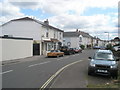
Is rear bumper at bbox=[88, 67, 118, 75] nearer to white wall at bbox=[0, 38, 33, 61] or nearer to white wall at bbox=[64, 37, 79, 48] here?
white wall at bbox=[0, 38, 33, 61]

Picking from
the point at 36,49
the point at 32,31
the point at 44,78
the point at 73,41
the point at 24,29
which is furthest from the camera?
the point at 73,41

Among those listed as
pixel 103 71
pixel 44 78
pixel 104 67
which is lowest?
pixel 44 78

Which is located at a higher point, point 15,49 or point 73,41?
point 73,41

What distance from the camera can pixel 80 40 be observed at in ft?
254

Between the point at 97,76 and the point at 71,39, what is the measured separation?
64.6 metres

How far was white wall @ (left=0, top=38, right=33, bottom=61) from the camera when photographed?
23.2 meters

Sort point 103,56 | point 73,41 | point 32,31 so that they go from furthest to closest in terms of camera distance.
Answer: point 73,41 → point 32,31 → point 103,56

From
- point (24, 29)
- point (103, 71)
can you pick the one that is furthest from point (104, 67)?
point (24, 29)

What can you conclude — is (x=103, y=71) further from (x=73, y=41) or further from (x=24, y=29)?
(x=73, y=41)

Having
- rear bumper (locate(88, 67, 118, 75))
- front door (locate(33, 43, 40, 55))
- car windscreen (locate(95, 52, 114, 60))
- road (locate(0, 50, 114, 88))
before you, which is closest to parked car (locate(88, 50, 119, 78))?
rear bumper (locate(88, 67, 118, 75))

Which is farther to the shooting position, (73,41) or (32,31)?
(73,41)

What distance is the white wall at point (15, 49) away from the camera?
23166 millimetres

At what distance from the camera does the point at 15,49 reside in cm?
2570

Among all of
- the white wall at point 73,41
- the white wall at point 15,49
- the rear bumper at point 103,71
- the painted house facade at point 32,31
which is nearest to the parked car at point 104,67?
the rear bumper at point 103,71
